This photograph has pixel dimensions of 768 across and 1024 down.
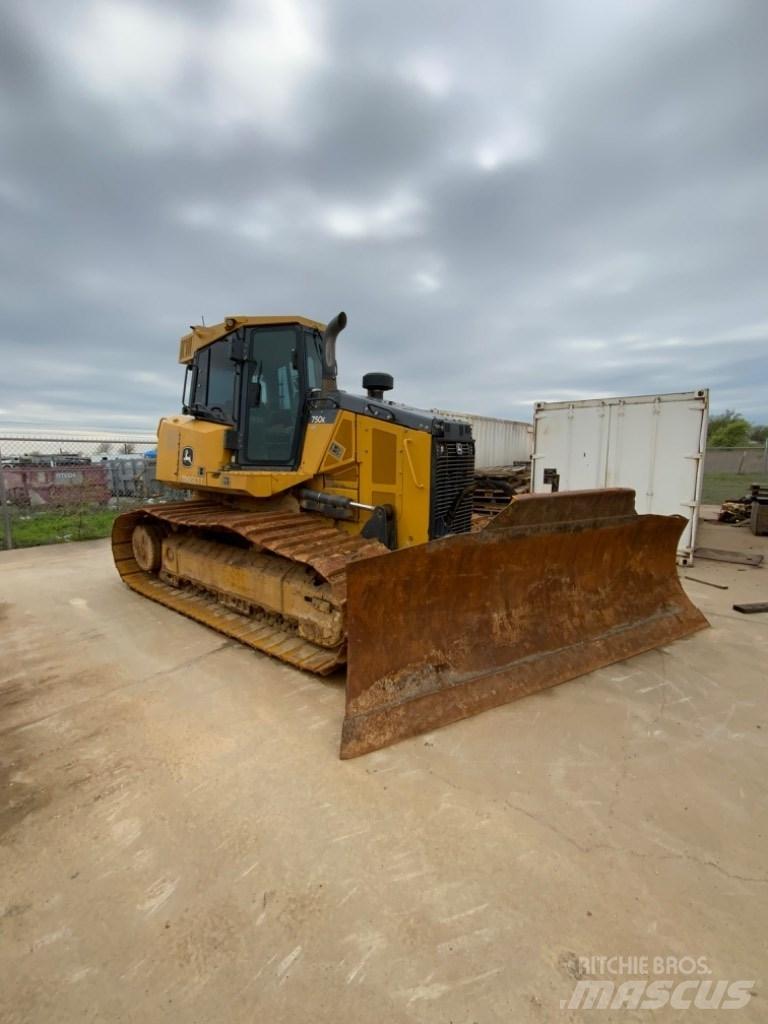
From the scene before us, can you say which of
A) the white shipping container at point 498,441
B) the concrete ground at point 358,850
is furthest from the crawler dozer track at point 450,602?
the white shipping container at point 498,441

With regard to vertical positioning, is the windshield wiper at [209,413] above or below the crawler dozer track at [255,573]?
above

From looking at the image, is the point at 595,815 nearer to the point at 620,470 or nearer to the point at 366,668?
the point at 366,668

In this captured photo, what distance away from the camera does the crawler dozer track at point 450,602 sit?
9.84 ft

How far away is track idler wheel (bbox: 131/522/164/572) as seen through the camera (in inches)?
230

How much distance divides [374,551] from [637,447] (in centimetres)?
601

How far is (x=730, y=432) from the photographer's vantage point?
41312 mm

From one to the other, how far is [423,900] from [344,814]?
0.54m

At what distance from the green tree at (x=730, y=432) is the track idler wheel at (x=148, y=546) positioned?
139 feet

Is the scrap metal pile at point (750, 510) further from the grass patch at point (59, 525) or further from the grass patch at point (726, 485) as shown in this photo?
the grass patch at point (59, 525)

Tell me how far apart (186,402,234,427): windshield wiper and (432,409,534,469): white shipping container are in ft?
30.8

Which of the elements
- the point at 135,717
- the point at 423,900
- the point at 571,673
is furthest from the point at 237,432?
the point at 423,900

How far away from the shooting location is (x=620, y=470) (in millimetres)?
8172

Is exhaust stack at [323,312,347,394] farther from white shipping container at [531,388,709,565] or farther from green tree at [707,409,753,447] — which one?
green tree at [707,409,753,447]

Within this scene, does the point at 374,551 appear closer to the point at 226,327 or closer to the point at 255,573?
the point at 255,573
